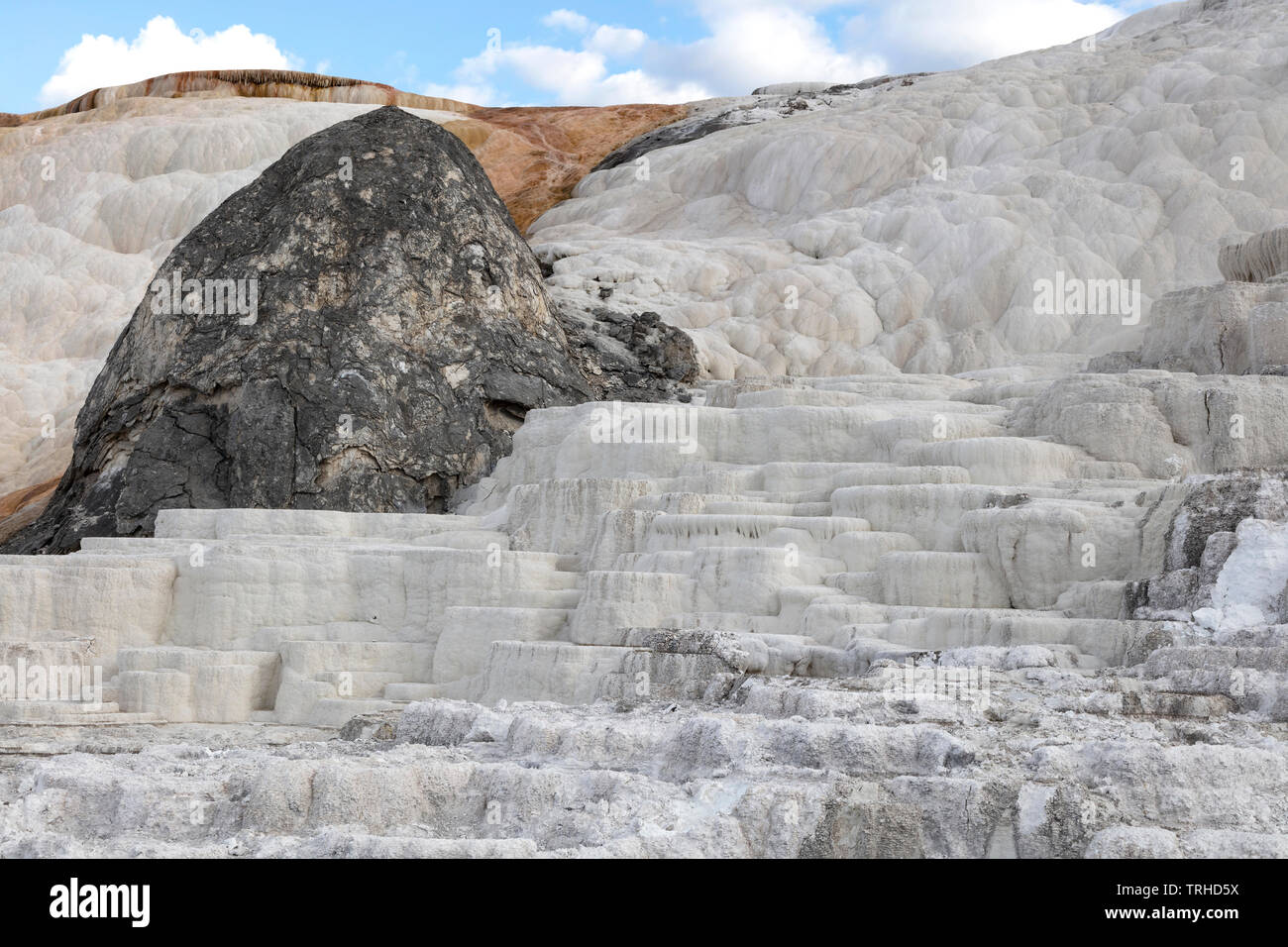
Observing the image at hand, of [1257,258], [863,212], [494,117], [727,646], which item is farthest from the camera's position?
[494,117]

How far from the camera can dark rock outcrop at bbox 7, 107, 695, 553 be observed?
18375 mm

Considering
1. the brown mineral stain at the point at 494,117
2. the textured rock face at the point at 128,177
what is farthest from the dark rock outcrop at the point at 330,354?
the brown mineral stain at the point at 494,117

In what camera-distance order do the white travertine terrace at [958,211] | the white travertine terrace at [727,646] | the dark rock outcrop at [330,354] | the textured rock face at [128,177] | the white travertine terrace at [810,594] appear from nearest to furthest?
the white travertine terrace at [727,646]
the white travertine terrace at [810,594]
the dark rock outcrop at [330,354]
the white travertine terrace at [958,211]
the textured rock face at [128,177]

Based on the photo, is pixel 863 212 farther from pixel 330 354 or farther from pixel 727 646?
pixel 727 646

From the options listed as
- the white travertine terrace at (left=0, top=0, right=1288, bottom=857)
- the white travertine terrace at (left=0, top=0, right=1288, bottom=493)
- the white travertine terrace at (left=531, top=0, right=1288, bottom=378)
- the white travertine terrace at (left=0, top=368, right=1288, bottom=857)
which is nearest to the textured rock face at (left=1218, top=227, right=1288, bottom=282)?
the white travertine terrace at (left=0, top=0, right=1288, bottom=857)

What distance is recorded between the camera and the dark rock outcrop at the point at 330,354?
18.4 meters

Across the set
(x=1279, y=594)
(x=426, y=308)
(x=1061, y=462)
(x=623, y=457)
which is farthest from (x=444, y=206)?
(x=1279, y=594)

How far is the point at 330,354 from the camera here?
19.0 metres

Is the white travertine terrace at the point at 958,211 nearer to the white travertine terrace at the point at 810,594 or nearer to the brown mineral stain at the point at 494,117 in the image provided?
the white travertine terrace at the point at 810,594

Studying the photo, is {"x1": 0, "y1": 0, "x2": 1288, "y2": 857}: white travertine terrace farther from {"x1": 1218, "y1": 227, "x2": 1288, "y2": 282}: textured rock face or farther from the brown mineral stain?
the brown mineral stain

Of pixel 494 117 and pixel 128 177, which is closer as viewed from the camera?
pixel 128 177

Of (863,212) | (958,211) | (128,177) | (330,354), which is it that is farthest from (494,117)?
(330,354)

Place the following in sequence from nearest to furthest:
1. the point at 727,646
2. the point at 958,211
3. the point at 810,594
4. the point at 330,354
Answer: the point at 727,646, the point at 810,594, the point at 330,354, the point at 958,211

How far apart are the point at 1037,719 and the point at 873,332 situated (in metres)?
18.9
